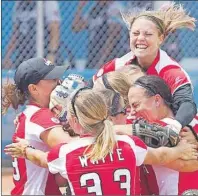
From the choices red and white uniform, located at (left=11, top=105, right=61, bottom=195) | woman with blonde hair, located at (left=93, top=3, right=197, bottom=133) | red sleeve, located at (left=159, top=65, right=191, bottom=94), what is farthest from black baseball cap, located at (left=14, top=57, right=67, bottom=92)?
red sleeve, located at (left=159, top=65, right=191, bottom=94)

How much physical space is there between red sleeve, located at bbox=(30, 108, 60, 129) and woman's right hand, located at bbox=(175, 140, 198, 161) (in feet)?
2.27

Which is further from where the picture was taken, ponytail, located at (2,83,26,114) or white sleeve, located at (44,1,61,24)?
white sleeve, located at (44,1,61,24)

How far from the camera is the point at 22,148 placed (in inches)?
156

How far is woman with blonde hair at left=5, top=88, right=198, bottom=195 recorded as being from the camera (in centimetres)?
359

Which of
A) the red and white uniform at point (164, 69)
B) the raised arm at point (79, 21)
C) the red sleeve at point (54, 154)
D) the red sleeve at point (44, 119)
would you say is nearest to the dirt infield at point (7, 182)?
the raised arm at point (79, 21)

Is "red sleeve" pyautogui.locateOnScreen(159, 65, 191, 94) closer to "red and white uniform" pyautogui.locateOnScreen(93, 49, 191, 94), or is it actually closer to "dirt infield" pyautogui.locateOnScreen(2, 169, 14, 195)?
"red and white uniform" pyautogui.locateOnScreen(93, 49, 191, 94)

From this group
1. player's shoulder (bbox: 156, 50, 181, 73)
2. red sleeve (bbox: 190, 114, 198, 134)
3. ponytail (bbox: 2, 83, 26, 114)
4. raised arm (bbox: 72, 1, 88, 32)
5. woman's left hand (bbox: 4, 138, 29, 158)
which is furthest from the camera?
raised arm (bbox: 72, 1, 88, 32)

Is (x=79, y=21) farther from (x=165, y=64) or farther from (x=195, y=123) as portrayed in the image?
(x=195, y=123)

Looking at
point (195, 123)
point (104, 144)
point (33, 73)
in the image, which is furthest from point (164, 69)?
point (104, 144)

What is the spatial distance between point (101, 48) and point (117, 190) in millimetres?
6075

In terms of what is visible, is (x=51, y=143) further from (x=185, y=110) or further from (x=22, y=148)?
(x=185, y=110)

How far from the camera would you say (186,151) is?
3.86m

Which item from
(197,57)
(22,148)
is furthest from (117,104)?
(197,57)

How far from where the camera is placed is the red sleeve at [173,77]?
4629 mm
